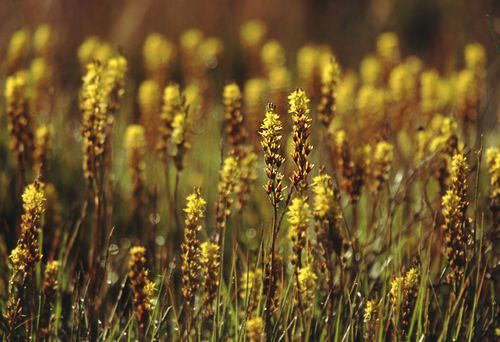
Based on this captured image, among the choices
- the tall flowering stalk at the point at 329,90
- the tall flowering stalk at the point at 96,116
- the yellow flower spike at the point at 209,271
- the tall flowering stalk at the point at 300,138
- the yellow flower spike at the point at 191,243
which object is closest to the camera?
the tall flowering stalk at the point at 300,138

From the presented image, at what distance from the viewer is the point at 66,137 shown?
4262 mm

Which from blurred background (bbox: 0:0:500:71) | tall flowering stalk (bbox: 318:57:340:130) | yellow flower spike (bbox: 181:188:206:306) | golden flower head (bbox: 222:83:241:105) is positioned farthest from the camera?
blurred background (bbox: 0:0:500:71)

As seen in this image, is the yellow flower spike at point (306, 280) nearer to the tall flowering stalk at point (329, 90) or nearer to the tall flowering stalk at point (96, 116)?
→ the tall flowering stalk at point (96, 116)

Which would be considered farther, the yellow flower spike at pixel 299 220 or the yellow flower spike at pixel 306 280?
the yellow flower spike at pixel 306 280

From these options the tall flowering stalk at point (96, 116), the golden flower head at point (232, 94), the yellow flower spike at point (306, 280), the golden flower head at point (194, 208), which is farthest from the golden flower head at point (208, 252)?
the golden flower head at point (232, 94)

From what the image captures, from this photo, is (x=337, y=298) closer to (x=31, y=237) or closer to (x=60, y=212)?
(x=31, y=237)

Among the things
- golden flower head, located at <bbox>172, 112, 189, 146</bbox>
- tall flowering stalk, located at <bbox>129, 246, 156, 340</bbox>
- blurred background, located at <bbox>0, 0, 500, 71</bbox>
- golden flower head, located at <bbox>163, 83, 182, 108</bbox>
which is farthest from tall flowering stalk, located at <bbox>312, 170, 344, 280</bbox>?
blurred background, located at <bbox>0, 0, 500, 71</bbox>

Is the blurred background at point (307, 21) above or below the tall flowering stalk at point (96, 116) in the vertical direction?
above

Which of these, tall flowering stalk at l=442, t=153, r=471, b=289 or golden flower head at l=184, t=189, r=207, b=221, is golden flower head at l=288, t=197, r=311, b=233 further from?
tall flowering stalk at l=442, t=153, r=471, b=289

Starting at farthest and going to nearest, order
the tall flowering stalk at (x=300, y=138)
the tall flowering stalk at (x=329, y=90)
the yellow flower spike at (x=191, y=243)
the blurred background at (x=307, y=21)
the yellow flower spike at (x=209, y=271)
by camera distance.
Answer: the blurred background at (x=307, y=21), the tall flowering stalk at (x=329, y=90), the yellow flower spike at (x=209, y=271), the yellow flower spike at (x=191, y=243), the tall flowering stalk at (x=300, y=138)

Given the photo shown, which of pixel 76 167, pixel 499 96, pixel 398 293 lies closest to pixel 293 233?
pixel 398 293

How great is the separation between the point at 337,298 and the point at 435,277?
21.1 inches

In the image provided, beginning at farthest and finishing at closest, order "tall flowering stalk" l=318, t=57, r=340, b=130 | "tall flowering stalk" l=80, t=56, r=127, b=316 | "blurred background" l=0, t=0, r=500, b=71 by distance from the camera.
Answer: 1. "blurred background" l=0, t=0, r=500, b=71
2. "tall flowering stalk" l=318, t=57, r=340, b=130
3. "tall flowering stalk" l=80, t=56, r=127, b=316

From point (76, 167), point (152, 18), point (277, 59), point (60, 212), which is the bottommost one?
point (60, 212)
